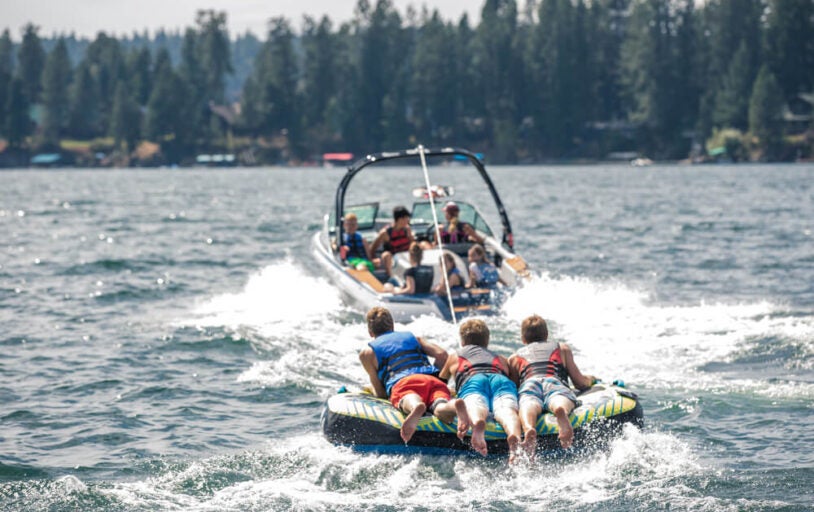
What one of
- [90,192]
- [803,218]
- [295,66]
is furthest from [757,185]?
[295,66]

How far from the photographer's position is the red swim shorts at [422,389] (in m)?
9.12

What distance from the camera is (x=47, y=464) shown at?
9.48m

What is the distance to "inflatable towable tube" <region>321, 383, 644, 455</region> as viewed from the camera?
28.7ft

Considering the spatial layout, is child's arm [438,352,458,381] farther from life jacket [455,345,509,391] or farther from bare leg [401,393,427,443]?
bare leg [401,393,427,443]

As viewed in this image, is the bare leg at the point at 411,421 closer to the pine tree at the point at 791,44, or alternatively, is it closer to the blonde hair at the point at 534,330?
the blonde hair at the point at 534,330

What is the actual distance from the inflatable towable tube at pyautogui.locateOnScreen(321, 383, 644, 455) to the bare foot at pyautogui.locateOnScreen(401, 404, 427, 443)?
0.40 ft

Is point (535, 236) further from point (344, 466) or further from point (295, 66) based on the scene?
Answer: point (295, 66)

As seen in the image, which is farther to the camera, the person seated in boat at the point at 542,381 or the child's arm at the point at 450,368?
the child's arm at the point at 450,368

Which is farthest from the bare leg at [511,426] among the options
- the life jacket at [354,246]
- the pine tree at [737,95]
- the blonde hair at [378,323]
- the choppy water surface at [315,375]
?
the pine tree at [737,95]

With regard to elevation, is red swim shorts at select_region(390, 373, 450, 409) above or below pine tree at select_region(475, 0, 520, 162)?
below

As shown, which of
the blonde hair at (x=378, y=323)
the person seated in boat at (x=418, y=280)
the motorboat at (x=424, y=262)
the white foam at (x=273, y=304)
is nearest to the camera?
Result: the blonde hair at (x=378, y=323)

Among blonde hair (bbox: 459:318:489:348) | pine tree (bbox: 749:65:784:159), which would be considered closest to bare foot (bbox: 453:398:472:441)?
blonde hair (bbox: 459:318:489:348)

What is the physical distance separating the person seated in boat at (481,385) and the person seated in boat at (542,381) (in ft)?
0.31

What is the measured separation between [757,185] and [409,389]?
58697 millimetres
